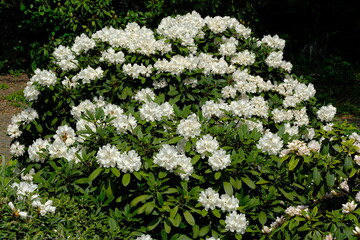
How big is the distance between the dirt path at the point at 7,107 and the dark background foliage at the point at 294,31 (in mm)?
445

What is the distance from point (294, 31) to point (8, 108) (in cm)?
722

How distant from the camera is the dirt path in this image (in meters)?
6.90

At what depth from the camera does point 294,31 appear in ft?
39.6

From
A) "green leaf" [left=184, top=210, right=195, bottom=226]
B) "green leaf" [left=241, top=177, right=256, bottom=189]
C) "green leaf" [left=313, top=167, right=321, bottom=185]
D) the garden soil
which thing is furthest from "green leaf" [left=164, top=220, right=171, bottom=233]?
the garden soil

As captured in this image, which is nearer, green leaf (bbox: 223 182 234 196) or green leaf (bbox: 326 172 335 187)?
green leaf (bbox: 326 172 335 187)

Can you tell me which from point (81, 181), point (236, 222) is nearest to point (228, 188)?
point (236, 222)

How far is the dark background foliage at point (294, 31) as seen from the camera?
9.43 metres

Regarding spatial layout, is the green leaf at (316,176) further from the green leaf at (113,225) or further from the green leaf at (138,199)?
the green leaf at (113,225)

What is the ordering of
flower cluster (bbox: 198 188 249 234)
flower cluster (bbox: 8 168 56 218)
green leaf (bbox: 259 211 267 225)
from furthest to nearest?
green leaf (bbox: 259 211 267 225), flower cluster (bbox: 198 188 249 234), flower cluster (bbox: 8 168 56 218)

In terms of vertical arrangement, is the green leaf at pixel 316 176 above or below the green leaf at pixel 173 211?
above

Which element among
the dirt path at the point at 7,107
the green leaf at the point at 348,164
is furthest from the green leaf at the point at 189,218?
the dirt path at the point at 7,107

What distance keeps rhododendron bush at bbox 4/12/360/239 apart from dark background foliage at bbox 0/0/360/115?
13.7ft

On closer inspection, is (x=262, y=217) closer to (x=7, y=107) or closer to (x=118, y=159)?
(x=118, y=159)

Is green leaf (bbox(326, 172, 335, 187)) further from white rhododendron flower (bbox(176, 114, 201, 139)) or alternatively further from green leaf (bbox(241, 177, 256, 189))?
white rhododendron flower (bbox(176, 114, 201, 139))
